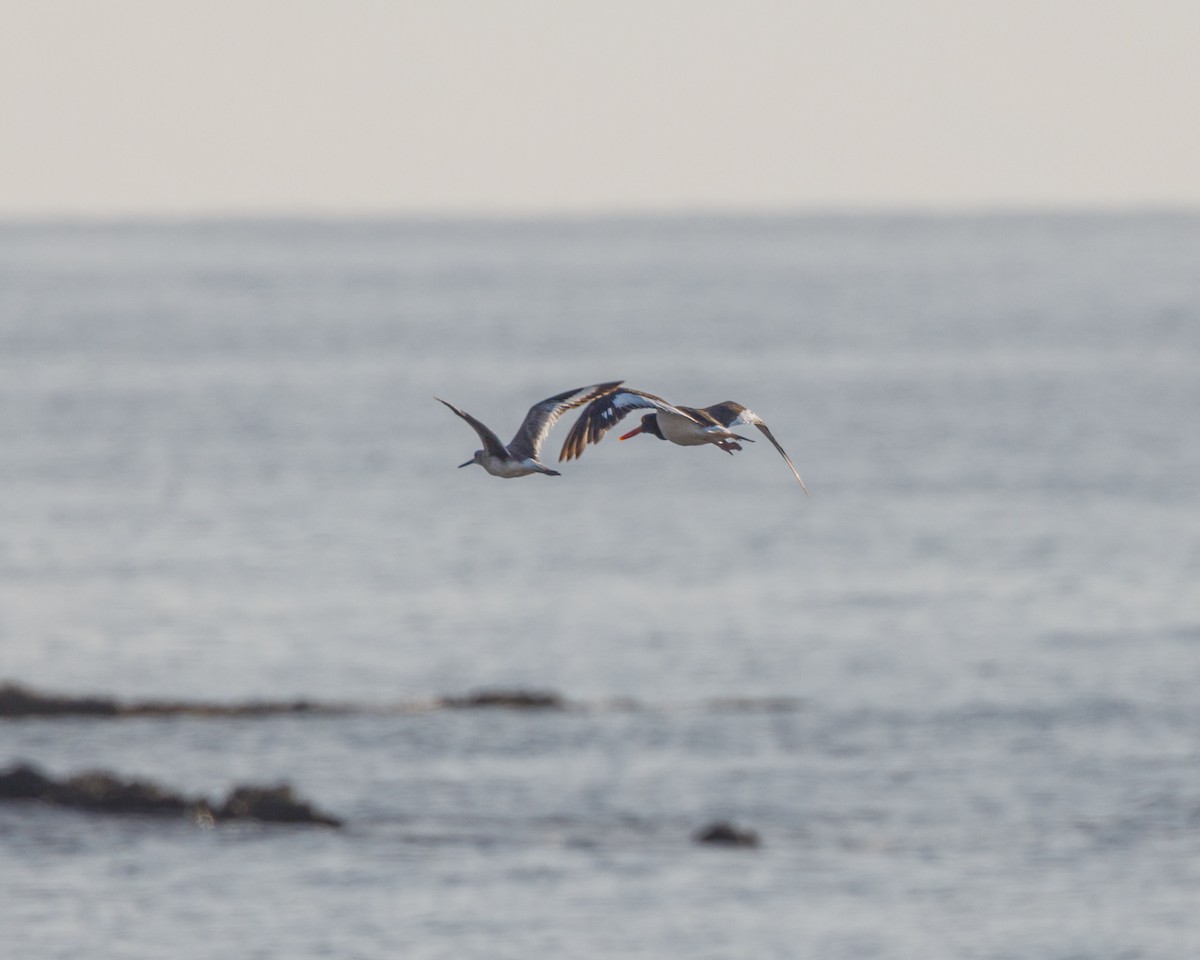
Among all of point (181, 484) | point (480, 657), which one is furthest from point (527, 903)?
point (181, 484)

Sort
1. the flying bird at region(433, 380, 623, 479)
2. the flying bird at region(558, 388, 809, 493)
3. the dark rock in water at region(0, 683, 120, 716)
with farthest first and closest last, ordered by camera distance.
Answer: the dark rock in water at region(0, 683, 120, 716)
the flying bird at region(433, 380, 623, 479)
the flying bird at region(558, 388, 809, 493)

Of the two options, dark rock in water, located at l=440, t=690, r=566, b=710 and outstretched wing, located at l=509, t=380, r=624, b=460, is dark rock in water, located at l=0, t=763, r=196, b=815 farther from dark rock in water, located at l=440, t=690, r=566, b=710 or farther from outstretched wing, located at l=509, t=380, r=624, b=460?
outstretched wing, located at l=509, t=380, r=624, b=460

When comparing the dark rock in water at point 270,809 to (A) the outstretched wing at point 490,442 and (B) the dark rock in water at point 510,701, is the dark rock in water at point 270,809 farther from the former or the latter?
(A) the outstretched wing at point 490,442

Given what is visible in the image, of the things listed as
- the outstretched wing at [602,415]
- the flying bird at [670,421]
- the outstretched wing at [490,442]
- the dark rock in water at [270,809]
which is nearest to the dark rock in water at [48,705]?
the dark rock in water at [270,809]

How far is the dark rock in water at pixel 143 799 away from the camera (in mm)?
47625

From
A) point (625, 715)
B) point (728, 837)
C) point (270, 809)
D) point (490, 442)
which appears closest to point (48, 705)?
point (270, 809)

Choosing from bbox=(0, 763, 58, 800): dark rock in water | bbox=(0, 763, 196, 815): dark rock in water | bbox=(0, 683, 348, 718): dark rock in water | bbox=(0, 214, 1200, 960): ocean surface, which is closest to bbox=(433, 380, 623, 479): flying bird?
bbox=(0, 214, 1200, 960): ocean surface

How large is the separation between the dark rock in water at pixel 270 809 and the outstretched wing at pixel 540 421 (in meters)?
34.0

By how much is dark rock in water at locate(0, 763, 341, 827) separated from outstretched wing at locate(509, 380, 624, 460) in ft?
111

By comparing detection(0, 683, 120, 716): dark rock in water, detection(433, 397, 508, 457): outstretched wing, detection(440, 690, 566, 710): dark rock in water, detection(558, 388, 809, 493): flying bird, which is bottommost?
detection(0, 683, 120, 716): dark rock in water

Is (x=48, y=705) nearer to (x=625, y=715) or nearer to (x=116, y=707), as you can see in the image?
(x=116, y=707)

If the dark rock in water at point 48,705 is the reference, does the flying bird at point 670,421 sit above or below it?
above

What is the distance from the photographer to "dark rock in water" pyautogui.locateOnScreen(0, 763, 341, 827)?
4762cm

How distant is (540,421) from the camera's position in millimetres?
14523
